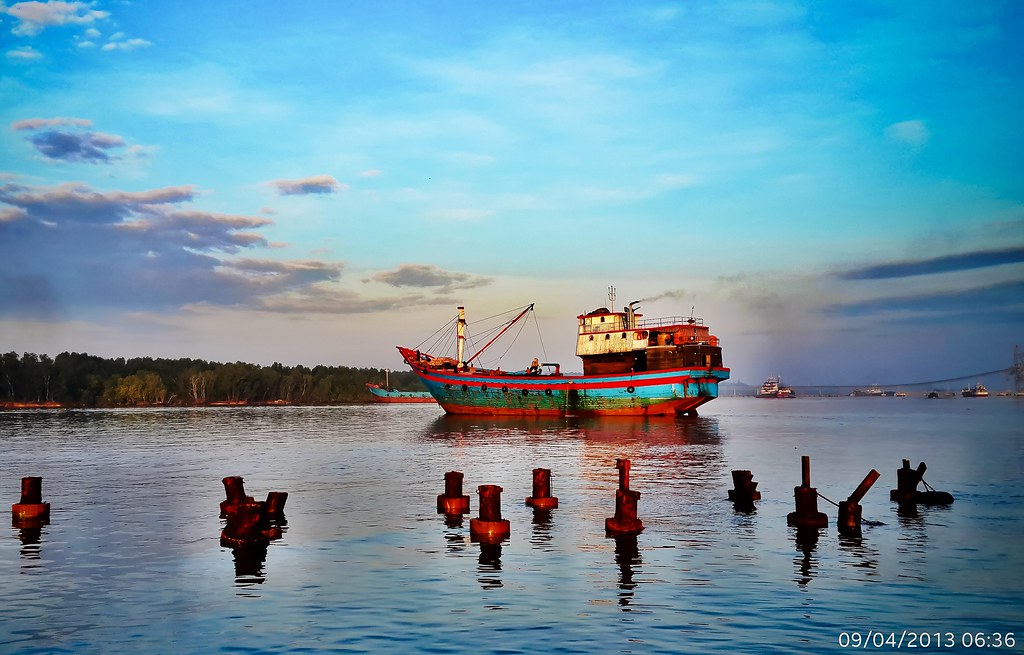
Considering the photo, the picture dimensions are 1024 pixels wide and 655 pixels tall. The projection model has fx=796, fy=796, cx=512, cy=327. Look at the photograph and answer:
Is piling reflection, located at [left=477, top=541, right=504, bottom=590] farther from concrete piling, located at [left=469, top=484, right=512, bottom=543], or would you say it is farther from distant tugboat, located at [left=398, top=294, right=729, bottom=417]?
distant tugboat, located at [left=398, top=294, right=729, bottom=417]

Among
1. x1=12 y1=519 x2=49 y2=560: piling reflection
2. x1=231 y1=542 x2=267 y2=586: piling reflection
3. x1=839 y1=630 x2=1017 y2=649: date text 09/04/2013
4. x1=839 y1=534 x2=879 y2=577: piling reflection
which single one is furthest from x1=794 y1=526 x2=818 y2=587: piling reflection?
x1=12 y1=519 x2=49 y2=560: piling reflection

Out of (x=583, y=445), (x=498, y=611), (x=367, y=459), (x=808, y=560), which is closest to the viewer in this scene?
(x=498, y=611)

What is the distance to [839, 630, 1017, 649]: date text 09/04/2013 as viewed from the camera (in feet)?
43.6

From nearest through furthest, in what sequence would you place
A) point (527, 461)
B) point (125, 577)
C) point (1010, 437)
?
point (125, 577), point (527, 461), point (1010, 437)

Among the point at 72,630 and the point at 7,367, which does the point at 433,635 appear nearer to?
the point at 72,630

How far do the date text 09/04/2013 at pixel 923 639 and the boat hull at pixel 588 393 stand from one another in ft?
243

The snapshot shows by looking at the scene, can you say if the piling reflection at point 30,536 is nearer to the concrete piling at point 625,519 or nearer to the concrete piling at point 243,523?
the concrete piling at point 243,523

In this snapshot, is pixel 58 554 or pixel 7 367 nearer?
pixel 58 554

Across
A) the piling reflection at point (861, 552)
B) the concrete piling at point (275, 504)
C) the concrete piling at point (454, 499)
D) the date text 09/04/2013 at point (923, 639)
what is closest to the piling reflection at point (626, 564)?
the date text 09/04/2013 at point (923, 639)

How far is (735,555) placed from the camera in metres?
19.7

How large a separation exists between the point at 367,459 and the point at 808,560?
3475cm

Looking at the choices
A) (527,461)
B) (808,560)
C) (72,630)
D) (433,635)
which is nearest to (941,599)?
(808,560)

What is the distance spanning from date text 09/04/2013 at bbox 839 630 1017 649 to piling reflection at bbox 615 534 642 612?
3977 millimetres

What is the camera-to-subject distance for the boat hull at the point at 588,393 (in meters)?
88.8
